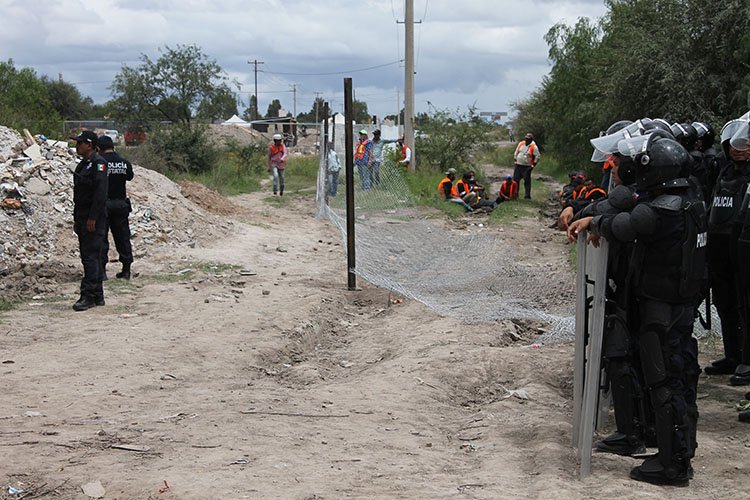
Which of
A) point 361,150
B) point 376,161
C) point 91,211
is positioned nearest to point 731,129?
point 91,211

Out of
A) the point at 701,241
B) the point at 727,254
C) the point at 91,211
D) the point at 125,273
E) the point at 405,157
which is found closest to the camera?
the point at 701,241

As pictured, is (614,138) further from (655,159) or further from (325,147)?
(325,147)

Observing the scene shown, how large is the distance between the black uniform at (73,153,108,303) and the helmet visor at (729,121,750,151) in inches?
231

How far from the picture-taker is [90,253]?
780cm

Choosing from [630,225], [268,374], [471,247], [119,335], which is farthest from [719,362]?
[471,247]

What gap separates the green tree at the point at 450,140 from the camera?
73.3 ft

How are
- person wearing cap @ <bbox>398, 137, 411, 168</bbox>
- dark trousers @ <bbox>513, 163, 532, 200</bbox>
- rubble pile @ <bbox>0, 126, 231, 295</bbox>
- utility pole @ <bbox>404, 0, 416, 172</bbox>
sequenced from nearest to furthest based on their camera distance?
rubble pile @ <bbox>0, 126, 231, 295</bbox>
dark trousers @ <bbox>513, 163, 532, 200</bbox>
person wearing cap @ <bbox>398, 137, 411, 168</bbox>
utility pole @ <bbox>404, 0, 416, 172</bbox>

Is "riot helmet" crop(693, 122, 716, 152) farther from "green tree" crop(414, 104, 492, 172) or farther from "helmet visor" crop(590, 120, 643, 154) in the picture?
"green tree" crop(414, 104, 492, 172)

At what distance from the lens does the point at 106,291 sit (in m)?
8.74

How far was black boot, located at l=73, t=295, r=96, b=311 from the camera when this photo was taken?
7.82m

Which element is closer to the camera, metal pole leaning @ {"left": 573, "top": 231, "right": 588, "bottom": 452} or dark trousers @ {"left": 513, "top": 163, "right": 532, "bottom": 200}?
metal pole leaning @ {"left": 573, "top": 231, "right": 588, "bottom": 452}

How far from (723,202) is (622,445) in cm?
222

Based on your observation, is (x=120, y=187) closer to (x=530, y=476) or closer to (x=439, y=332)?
(x=439, y=332)

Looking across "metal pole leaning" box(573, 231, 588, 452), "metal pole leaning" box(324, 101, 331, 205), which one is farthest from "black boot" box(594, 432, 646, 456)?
"metal pole leaning" box(324, 101, 331, 205)
